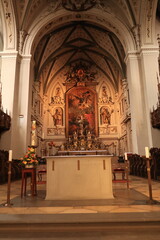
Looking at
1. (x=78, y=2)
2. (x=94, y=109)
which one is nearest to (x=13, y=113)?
(x=78, y=2)

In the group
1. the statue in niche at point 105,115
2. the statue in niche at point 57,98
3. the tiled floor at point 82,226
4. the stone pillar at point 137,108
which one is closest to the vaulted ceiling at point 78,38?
the statue in niche at point 57,98

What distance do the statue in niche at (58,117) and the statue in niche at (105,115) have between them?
4267 mm

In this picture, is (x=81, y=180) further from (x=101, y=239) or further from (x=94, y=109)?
(x=94, y=109)

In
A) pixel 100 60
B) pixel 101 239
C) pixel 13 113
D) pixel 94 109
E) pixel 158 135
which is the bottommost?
pixel 101 239

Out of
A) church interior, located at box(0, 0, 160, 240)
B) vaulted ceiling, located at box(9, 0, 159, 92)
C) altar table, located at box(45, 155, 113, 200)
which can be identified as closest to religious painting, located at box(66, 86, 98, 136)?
church interior, located at box(0, 0, 160, 240)

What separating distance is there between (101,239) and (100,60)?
19310mm

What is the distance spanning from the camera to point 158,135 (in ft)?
34.0

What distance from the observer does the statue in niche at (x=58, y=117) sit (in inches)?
797

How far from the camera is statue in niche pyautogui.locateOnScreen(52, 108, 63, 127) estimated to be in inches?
797

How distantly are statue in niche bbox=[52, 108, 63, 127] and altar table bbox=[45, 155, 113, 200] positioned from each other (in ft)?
51.3

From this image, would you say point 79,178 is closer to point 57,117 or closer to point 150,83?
point 150,83

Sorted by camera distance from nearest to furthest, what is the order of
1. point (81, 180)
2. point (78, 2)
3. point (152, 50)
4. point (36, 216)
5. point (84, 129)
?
point (36, 216) < point (81, 180) < point (152, 50) < point (78, 2) < point (84, 129)

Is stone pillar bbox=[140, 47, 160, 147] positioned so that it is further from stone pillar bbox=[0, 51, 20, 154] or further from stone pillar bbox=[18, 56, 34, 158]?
stone pillar bbox=[0, 51, 20, 154]

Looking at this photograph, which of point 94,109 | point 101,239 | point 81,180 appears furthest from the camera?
Result: point 94,109
